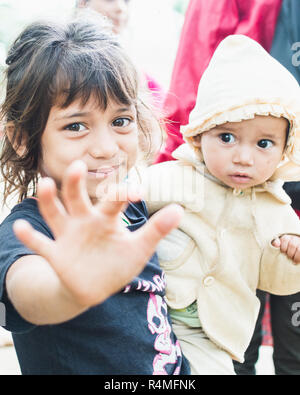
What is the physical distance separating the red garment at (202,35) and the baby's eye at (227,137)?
0.31 m

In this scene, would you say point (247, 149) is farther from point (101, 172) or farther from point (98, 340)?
point (98, 340)

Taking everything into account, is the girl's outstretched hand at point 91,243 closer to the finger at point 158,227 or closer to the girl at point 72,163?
the finger at point 158,227

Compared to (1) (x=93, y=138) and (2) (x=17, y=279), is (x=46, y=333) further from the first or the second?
(1) (x=93, y=138)

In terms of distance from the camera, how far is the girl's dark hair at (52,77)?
3.07 feet

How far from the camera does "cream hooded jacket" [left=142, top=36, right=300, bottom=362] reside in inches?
43.3

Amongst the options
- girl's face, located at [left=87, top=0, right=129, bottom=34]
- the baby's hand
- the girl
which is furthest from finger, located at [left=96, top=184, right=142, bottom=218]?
girl's face, located at [left=87, top=0, right=129, bottom=34]

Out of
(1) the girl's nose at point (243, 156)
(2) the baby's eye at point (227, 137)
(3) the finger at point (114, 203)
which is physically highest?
(2) the baby's eye at point (227, 137)

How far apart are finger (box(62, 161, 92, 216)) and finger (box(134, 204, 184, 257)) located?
8 cm

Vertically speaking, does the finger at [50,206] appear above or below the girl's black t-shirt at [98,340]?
above

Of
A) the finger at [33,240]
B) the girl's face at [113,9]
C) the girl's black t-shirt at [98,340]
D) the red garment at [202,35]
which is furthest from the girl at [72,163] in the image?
the girl's face at [113,9]

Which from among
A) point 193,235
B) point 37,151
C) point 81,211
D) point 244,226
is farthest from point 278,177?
point 81,211

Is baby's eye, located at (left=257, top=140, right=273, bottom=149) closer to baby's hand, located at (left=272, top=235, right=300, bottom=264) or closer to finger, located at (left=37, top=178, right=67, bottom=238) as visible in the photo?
baby's hand, located at (left=272, top=235, right=300, bottom=264)

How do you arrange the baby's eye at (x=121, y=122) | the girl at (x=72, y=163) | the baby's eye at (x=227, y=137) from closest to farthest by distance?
the girl at (x=72, y=163)
the baby's eye at (x=121, y=122)
the baby's eye at (x=227, y=137)
